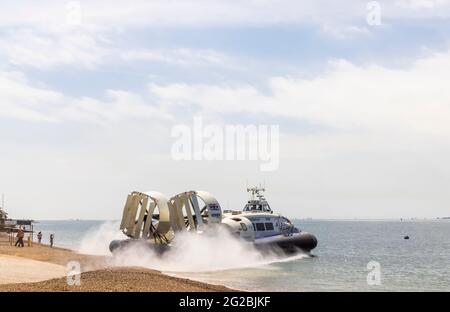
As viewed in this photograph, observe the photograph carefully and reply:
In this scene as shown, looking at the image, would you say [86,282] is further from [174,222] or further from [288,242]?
[288,242]

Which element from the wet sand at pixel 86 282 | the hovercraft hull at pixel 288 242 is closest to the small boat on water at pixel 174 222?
the hovercraft hull at pixel 288 242

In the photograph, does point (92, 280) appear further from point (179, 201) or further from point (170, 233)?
point (170, 233)

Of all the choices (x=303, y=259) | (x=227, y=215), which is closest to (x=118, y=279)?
(x=227, y=215)

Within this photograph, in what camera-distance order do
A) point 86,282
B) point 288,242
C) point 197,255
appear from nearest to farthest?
point 86,282, point 197,255, point 288,242

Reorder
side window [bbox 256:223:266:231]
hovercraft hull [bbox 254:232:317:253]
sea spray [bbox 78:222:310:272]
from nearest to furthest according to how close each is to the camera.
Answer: sea spray [bbox 78:222:310:272] → hovercraft hull [bbox 254:232:317:253] → side window [bbox 256:223:266:231]

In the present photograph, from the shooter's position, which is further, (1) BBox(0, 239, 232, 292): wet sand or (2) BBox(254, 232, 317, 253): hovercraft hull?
(2) BBox(254, 232, 317, 253): hovercraft hull

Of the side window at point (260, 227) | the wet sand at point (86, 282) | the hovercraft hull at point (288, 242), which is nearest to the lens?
the wet sand at point (86, 282)

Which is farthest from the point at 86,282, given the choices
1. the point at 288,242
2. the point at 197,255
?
the point at 288,242

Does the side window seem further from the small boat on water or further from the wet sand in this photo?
the wet sand

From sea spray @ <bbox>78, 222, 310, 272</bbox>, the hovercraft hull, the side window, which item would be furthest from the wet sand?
the side window

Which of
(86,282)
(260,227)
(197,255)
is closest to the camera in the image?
(86,282)

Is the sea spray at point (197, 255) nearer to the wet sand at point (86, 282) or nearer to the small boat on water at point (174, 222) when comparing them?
the small boat on water at point (174, 222)

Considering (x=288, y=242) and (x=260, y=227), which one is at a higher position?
(x=260, y=227)
